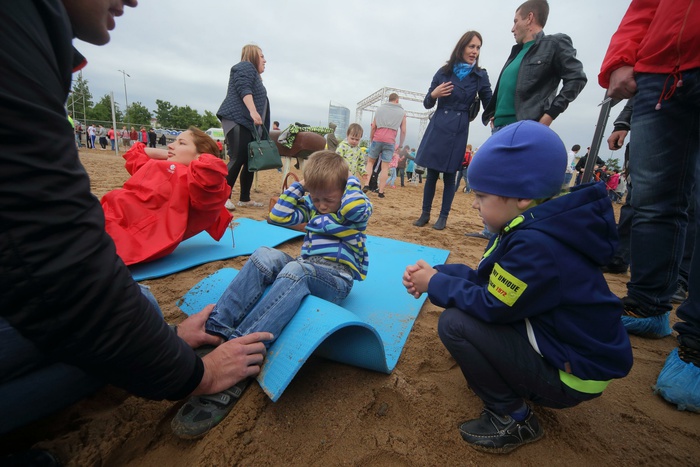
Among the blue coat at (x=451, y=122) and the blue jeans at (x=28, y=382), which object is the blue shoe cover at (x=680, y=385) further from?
the blue coat at (x=451, y=122)

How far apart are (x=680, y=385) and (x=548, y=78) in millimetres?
2577

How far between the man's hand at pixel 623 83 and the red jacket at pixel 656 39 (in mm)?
32

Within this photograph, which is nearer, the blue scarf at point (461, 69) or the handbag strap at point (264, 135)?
the blue scarf at point (461, 69)

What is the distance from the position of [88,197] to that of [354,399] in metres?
1.05

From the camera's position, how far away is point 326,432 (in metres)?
1.08

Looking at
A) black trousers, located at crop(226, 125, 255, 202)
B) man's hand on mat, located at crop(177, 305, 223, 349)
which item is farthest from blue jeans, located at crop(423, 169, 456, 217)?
man's hand on mat, located at crop(177, 305, 223, 349)

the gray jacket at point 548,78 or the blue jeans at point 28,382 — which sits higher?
the gray jacket at point 548,78

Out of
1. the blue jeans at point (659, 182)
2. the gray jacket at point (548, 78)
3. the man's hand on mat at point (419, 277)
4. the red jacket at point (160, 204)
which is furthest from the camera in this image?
the gray jacket at point (548, 78)

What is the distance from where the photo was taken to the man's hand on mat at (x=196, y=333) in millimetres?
1343

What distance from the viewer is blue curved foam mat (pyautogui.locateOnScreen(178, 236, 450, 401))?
113cm

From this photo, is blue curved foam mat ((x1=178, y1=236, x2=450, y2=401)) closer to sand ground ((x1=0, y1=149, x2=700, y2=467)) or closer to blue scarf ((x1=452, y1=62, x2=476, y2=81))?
sand ground ((x1=0, y1=149, x2=700, y2=467))

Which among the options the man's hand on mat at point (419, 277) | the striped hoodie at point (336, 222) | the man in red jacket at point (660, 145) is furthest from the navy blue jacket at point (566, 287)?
Result: the striped hoodie at point (336, 222)

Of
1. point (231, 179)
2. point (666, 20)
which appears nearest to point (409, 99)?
point (231, 179)

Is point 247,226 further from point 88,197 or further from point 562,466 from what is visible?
point 562,466
